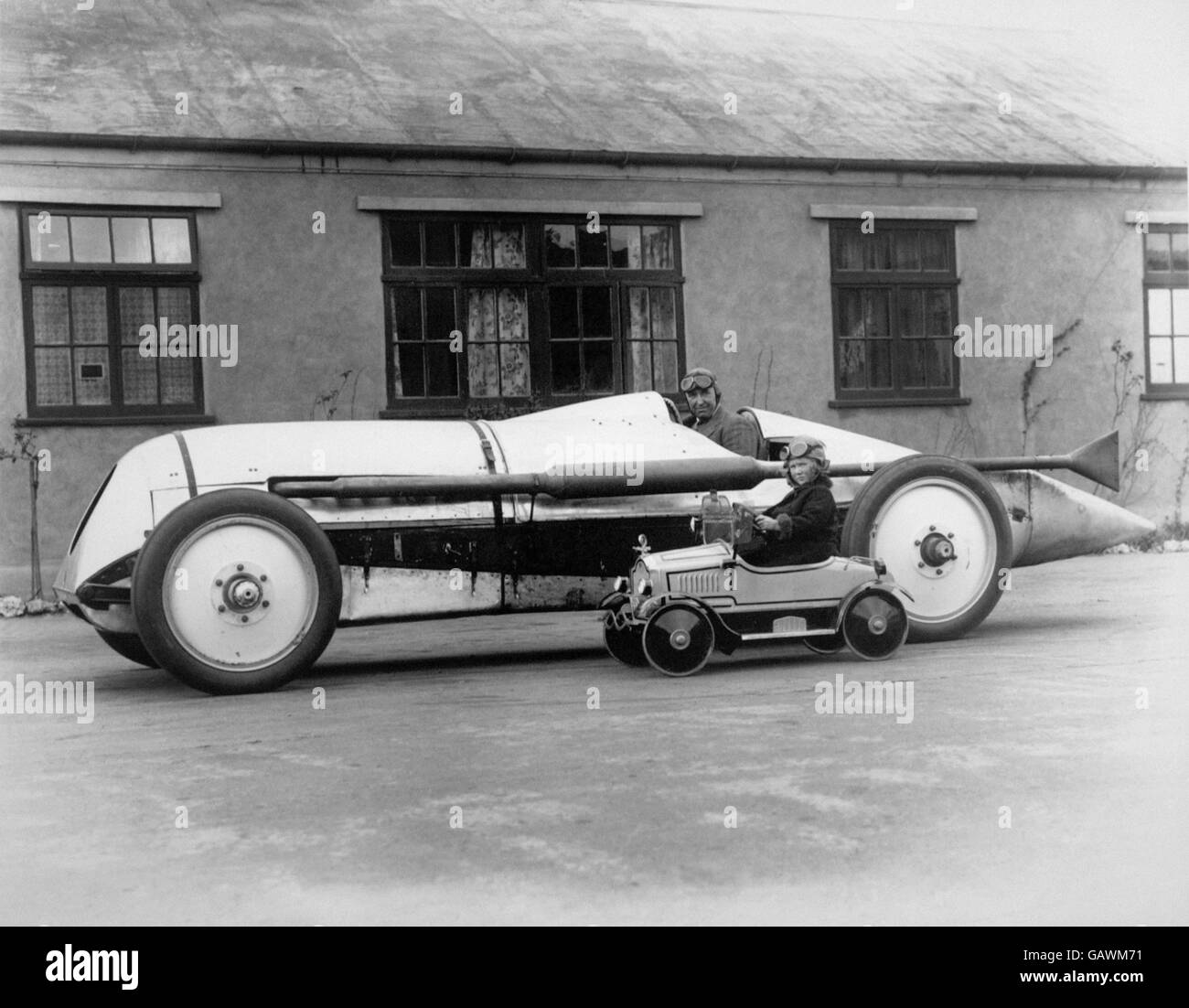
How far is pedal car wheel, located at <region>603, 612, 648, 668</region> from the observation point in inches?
278

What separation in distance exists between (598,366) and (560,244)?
946 mm

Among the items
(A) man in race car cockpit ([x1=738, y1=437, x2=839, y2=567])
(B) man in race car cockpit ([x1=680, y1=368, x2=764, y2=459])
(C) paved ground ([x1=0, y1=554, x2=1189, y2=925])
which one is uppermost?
(B) man in race car cockpit ([x1=680, y1=368, x2=764, y2=459])

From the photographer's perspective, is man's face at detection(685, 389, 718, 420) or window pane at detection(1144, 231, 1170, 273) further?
window pane at detection(1144, 231, 1170, 273)

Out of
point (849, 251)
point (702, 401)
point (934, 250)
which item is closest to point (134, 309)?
point (702, 401)

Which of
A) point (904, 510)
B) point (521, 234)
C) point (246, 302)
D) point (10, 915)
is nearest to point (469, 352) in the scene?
point (521, 234)

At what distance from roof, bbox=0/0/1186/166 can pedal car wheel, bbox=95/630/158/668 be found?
3.29 meters

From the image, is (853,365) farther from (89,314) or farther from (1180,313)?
(89,314)

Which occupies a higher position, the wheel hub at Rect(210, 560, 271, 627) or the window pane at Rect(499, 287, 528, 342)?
the window pane at Rect(499, 287, 528, 342)

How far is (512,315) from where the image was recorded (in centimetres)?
872

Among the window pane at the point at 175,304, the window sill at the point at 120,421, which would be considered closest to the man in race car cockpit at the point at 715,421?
the window sill at the point at 120,421

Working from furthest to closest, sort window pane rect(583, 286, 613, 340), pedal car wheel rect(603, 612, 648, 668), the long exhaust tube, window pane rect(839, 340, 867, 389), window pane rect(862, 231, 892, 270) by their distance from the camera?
window pane rect(862, 231, 892, 270) → window pane rect(839, 340, 867, 389) → window pane rect(583, 286, 613, 340) → pedal car wheel rect(603, 612, 648, 668) → the long exhaust tube

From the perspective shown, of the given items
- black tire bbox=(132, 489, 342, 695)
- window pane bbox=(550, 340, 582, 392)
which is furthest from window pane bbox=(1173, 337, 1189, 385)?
black tire bbox=(132, 489, 342, 695)

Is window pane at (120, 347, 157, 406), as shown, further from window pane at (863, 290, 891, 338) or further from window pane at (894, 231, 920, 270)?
window pane at (894, 231, 920, 270)
